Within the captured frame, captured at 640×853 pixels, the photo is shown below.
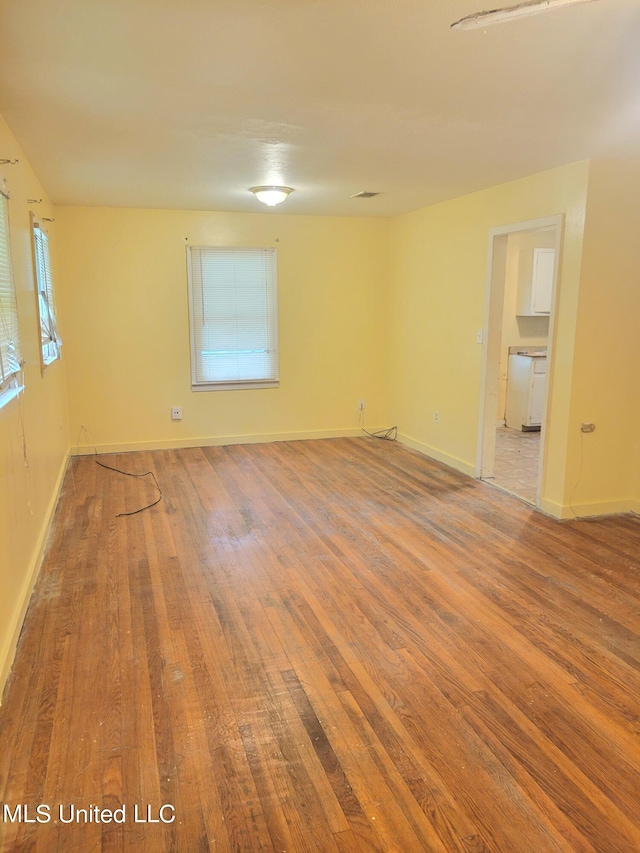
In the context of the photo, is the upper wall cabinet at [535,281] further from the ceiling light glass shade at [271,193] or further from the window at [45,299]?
the window at [45,299]

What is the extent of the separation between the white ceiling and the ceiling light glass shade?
0.42 m

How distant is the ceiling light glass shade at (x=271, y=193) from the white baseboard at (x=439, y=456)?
2744 mm

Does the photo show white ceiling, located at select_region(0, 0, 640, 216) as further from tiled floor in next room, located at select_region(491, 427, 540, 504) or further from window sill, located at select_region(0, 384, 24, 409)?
tiled floor in next room, located at select_region(491, 427, 540, 504)

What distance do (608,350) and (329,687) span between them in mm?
2949

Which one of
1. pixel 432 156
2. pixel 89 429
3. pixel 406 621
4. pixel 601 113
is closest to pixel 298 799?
pixel 406 621

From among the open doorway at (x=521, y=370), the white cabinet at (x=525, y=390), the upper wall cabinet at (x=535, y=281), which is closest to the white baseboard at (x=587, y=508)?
the open doorway at (x=521, y=370)

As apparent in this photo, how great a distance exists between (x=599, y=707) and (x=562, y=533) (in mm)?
1782

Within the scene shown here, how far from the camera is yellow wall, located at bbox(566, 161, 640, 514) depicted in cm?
369

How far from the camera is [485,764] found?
1.87m

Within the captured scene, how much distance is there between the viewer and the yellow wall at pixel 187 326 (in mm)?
5586

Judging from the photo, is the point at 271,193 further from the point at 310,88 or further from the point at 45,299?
the point at 310,88

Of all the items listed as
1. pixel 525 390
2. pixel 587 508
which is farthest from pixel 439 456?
pixel 525 390

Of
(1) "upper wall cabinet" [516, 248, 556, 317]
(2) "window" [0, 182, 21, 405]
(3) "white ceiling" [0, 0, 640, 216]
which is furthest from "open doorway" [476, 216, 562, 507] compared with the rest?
(2) "window" [0, 182, 21, 405]

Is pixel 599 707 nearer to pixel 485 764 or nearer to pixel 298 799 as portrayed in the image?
pixel 485 764
